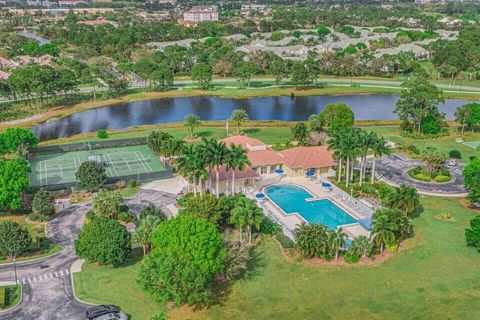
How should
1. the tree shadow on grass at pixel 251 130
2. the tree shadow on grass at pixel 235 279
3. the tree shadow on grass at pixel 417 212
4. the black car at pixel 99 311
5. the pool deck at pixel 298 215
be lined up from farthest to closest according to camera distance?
1. the tree shadow on grass at pixel 251 130
2. the tree shadow on grass at pixel 417 212
3. the pool deck at pixel 298 215
4. the tree shadow on grass at pixel 235 279
5. the black car at pixel 99 311

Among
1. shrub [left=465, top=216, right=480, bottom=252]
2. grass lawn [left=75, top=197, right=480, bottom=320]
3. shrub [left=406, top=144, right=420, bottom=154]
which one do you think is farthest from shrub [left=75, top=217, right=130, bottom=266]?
shrub [left=406, top=144, right=420, bottom=154]

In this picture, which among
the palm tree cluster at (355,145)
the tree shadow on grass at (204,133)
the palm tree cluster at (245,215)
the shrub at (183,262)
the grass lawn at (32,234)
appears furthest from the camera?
the tree shadow on grass at (204,133)

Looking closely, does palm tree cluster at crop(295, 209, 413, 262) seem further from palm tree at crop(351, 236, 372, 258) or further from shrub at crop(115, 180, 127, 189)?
shrub at crop(115, 180, 127, 189)

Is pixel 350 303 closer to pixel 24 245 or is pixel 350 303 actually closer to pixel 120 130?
pixel 24 245

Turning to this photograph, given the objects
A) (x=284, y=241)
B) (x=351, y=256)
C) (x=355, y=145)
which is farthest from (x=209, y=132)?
(x=351, y=256)

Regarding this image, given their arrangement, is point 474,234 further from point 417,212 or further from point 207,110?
point 207,110

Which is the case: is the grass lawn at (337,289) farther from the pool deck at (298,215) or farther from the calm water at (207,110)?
the calm water at (207,110)

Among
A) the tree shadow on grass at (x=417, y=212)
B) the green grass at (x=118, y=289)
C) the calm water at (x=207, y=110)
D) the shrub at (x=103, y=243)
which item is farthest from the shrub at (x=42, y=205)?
the tree shadow on grass at (x=417, y=212)
